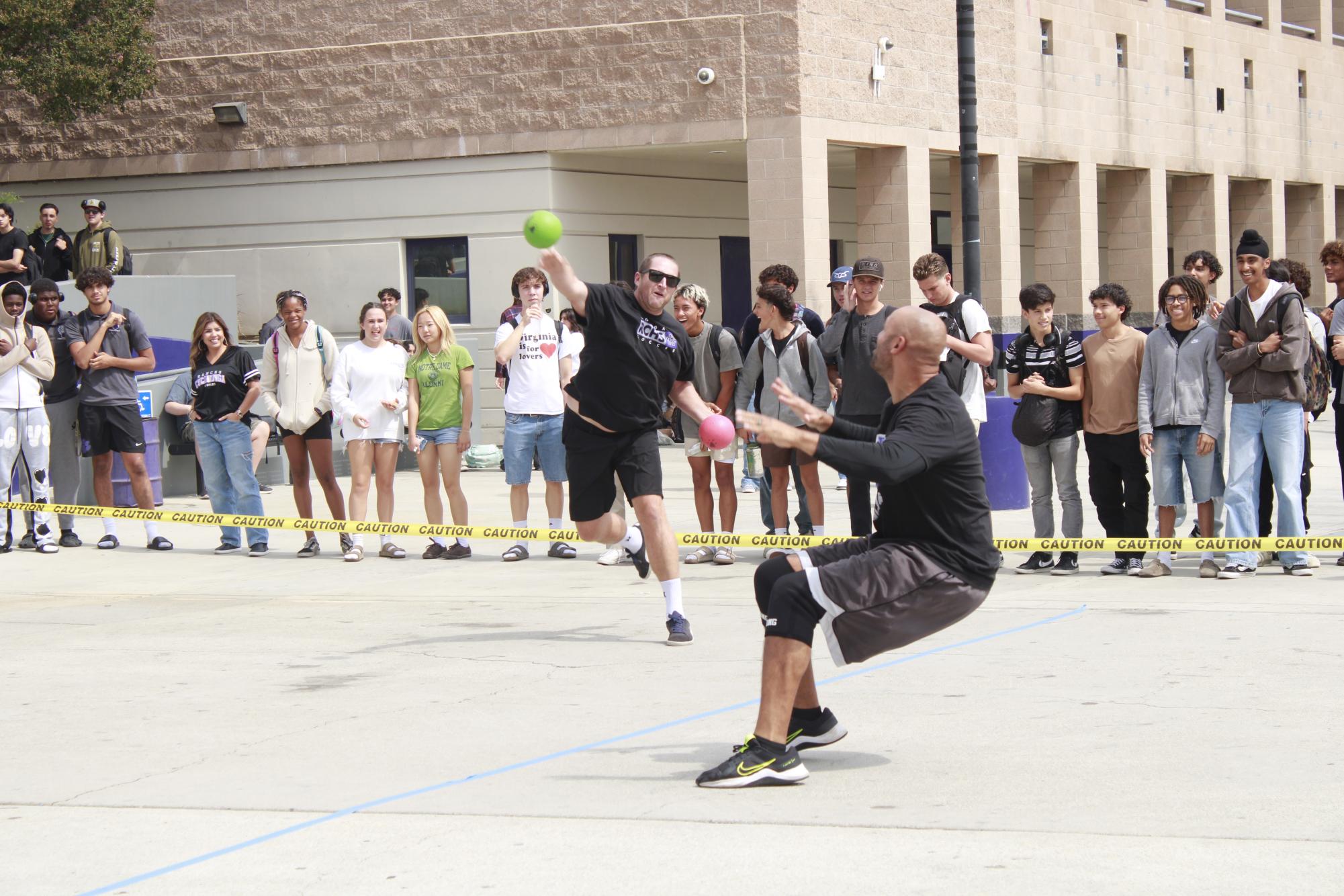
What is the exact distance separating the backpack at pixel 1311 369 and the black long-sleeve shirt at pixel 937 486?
5.01 metres

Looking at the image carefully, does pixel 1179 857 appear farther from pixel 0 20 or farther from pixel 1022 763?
pixel 0 20

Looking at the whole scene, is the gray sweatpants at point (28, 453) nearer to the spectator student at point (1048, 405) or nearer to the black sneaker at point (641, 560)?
the black sneaker at point (641, 560)

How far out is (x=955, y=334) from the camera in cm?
1104

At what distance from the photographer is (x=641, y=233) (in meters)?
25.1

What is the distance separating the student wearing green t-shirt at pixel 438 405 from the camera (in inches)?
494

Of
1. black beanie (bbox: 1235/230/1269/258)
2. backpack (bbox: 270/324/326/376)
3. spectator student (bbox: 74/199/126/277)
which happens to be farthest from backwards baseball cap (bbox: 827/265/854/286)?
spectator student (bbox: 74/199/126/277)

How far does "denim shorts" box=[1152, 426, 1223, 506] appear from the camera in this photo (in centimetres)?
1088

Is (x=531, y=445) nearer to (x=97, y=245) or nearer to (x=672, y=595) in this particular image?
(x=672, y=595)

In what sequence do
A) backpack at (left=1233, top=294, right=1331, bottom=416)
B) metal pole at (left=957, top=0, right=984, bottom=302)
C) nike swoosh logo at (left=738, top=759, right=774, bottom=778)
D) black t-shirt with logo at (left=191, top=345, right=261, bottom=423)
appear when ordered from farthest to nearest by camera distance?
metal pole at (left=957, top=0, right=984, bottom=302) → black t-shirt with logo at (left=191, top=345, right=261, bottom=423) → backpack at (left=1233, top=294, right=1331, bottom=416) → nike swoosh logo at (left=738, top=759, right=774, bottom=778)

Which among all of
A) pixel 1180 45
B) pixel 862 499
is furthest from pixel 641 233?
pixel 862 499

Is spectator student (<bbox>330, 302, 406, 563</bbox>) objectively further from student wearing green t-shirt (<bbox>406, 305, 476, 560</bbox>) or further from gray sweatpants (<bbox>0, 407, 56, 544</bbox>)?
gray sweatpants (<bbox>0, 407, 56, 544</bbox>)

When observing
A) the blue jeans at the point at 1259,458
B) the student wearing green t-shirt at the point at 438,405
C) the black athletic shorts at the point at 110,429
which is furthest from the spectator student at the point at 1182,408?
the black athletic shorts at the point at 110,429

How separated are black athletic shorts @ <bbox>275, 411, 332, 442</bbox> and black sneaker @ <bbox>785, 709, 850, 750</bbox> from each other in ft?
23.8

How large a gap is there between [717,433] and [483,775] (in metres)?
2.51
